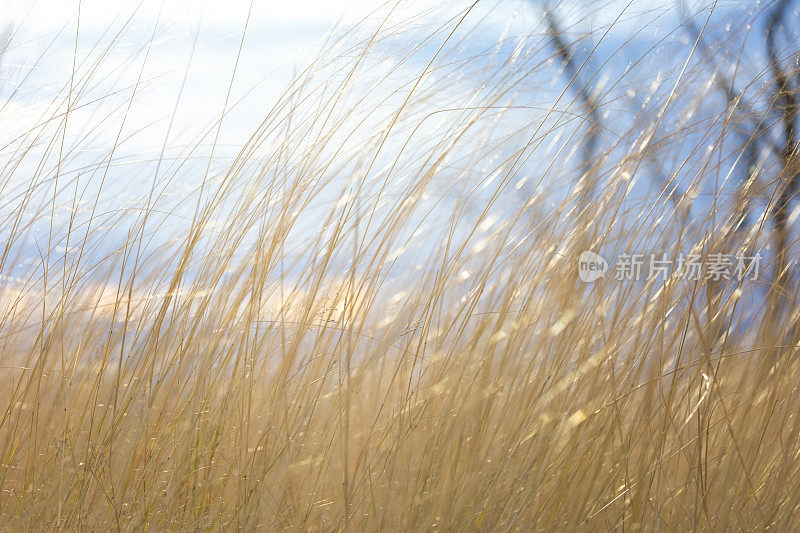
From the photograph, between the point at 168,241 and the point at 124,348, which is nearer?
the point at 124,348

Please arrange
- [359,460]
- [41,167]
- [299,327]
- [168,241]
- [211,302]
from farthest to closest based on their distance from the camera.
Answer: [168,241]
[41,167]
[211,302]
[299,327]
[359,460]

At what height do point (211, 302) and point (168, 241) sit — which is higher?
point (168, 241)

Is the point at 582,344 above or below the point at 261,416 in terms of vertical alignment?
above

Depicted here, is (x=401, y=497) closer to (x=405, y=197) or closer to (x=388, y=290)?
(x=405, y=197)

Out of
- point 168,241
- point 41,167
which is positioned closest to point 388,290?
point 168,241

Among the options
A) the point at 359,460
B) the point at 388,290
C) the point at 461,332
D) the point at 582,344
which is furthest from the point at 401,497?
the point at 388,290

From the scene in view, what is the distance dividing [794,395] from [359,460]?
0.99m

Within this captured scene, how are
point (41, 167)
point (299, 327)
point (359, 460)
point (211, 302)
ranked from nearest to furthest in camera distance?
point (359, 460), point (299, 327), point (211, 302), point (41, 167)

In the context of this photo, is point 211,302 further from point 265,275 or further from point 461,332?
point 461,332

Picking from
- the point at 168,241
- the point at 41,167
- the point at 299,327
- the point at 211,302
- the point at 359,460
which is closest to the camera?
the point at 359,460

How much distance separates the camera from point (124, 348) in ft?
4.87

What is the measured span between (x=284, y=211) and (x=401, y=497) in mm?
684

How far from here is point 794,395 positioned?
4.91 ft

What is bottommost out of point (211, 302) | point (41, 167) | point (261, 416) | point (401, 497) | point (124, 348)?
point (401, 497)
